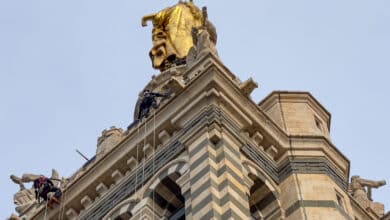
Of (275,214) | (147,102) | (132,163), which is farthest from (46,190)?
(275,214)

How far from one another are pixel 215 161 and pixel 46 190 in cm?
594

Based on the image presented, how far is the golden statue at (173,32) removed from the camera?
36.1 metres

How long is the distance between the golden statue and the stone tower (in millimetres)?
6234

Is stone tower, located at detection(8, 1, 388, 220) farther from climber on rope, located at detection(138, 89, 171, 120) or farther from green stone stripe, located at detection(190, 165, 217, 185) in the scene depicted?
climber on rope, located at detection(138, 89, 171, 120)

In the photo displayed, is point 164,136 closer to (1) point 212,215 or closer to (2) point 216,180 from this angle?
(2) point 216,180

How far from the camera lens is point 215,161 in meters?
25.7

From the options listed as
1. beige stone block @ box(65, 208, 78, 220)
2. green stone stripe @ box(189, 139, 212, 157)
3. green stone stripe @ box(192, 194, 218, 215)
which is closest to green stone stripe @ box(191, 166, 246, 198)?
green stone stripe @ box(192, 194, 218, 215)

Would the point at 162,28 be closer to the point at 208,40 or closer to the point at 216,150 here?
the point at 208,40

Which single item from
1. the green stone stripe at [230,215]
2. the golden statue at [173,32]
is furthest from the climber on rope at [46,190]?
the golden statue at [173,32]

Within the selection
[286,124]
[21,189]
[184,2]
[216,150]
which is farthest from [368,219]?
[184,2]

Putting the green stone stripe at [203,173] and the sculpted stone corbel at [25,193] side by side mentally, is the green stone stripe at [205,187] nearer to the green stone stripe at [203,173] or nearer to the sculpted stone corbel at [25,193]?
the green stone stripe at [203,173]

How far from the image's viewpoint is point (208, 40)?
29.3 m

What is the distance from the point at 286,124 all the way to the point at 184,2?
1062 cm

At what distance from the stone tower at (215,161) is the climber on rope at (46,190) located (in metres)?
0.20
